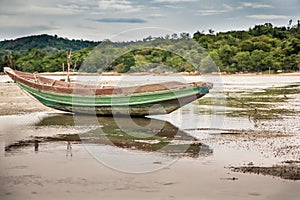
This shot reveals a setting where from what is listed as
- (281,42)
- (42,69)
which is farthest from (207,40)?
(42,69)

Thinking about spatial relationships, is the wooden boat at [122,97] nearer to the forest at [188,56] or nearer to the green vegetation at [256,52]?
the forest at [188,56]

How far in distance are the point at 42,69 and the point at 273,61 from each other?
2508 cm

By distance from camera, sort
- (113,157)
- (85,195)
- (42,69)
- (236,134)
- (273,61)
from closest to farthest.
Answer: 1. (85,195)
2. (113,157)
3. (236,134)
4. (273,61)
5. (42,69)

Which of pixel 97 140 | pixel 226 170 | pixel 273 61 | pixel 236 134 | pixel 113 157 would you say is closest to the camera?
pixel 226 170

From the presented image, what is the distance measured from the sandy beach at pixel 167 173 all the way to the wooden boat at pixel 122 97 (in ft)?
8.23

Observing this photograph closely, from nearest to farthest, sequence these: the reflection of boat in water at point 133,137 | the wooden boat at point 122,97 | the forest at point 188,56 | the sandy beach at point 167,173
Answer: the sandy beach at point 167,173 < the reflection of boat in water at point 133,137 < the wooden boat at point 122,97 < the forest at point 188,56

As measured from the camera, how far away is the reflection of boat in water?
11.2m

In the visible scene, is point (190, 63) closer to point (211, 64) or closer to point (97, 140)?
point (211, 64)

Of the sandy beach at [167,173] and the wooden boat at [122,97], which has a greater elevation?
the wooden boat at [122,97]

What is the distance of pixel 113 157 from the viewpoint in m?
10.4

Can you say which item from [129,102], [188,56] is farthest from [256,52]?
[129,102]

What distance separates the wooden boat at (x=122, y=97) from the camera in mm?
15242

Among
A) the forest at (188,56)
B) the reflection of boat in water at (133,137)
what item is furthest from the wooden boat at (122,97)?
the forest at (188,56)

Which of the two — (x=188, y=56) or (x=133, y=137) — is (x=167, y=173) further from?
(x=188, y=56)
